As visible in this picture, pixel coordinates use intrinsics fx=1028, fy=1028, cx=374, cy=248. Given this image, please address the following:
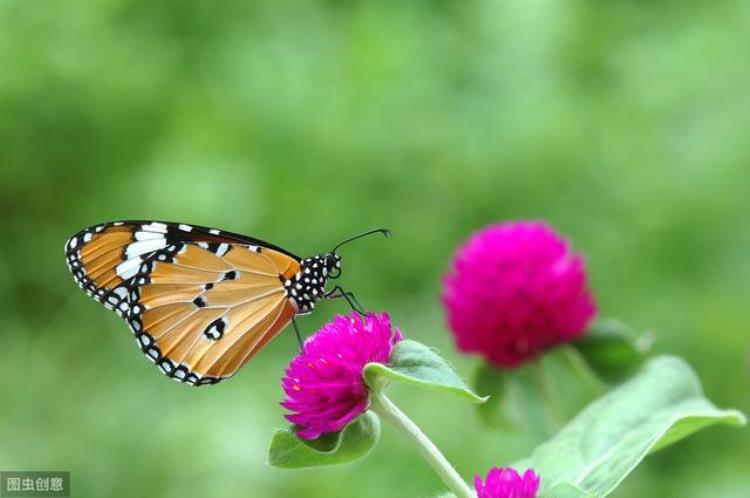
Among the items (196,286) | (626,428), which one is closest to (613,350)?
(626,428)

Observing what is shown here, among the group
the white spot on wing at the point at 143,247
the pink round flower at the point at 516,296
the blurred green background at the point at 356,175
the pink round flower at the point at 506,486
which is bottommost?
the pink round flower at the point at 506,486

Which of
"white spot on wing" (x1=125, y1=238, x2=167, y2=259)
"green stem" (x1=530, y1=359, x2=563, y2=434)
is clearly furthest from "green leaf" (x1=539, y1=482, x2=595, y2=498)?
"white spot on wing" (x1=125, y1=238, x2=167, y2=259)

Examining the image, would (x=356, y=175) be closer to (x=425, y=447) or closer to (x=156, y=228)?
(x=156, y=228)

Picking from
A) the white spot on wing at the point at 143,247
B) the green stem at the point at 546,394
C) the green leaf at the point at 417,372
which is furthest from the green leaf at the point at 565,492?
the white spot on wing at the point at 143,247

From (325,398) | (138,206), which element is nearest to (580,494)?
(325,398)

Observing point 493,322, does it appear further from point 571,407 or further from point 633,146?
point 633,146

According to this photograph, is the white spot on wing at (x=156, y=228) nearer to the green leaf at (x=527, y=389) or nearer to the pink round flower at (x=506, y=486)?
the green leaf at (x=527, y=389)
